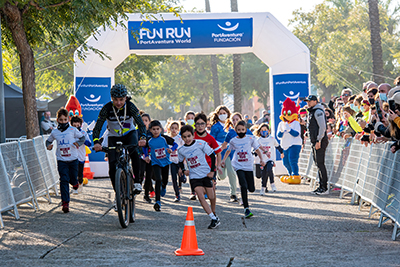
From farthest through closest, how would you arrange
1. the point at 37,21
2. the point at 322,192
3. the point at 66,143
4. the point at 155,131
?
the point at 322,192 < the point at 37,21 < the point at 155,131 < the point at 66,143

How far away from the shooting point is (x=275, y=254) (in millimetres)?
6203

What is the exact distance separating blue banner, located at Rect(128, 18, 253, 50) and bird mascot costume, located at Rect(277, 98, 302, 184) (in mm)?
3316

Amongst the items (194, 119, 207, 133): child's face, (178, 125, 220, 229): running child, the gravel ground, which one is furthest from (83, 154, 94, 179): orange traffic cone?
(178, 125, 220, 229): running child

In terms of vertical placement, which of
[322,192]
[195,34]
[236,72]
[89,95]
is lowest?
[322,192]

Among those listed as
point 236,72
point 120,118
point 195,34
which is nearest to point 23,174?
point 120,118

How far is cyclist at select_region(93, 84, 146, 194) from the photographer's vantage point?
26.8ft

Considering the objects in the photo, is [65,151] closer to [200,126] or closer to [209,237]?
[200,126]

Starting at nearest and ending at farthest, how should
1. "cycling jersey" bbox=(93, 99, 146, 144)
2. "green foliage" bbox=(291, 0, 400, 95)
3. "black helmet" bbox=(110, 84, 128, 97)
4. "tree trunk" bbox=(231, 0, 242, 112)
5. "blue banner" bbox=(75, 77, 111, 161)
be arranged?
"black helmet" bbox=(110, 84, 128, 97) → "cycling jersey" bbox=(93, 99, 146, 144) → "blue banner" bbox=(75, 77, 111, 161) → "tree trunk" bbox=(231, 0, 242, 112) → "green foliage" bbox=(291, 0, 400, 95)

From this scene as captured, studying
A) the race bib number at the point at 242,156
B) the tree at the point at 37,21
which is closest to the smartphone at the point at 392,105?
the race bib number at the point at 242,156

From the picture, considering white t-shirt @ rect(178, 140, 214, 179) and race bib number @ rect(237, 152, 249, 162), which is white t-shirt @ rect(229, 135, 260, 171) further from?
white t-shirt @ rect(178, 140, 214, 179)

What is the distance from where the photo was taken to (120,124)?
8.30 m

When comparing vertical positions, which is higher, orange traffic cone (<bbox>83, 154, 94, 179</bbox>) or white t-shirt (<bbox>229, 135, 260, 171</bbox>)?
white t-shirt (<bbox>229, 135, 260, 171</bbox>)

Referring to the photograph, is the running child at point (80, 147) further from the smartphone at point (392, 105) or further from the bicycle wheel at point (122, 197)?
the smartphone at point (392, 105)

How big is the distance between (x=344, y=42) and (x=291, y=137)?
37617 mm
